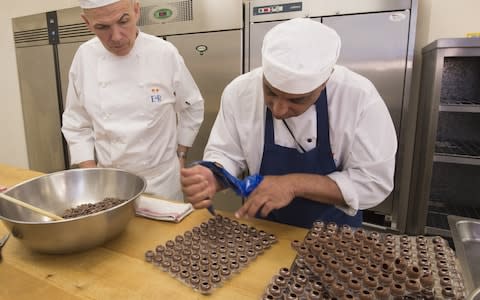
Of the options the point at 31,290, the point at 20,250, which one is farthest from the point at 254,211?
the point at 20,250

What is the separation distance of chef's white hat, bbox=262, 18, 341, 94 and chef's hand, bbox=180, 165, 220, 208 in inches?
13.9

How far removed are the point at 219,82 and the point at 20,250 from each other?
189 cm

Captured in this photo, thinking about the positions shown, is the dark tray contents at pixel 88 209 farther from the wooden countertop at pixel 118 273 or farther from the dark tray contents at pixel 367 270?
the dark tray contents at pixel 367 270

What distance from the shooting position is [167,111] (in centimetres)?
181

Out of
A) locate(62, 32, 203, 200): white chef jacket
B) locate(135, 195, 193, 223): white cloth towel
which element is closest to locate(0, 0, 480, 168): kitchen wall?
locate(62, 32, 203, 200): white chef jacket

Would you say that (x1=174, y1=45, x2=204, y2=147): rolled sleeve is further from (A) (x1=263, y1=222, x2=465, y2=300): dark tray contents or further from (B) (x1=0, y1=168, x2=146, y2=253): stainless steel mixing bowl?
(A) (x1=263, y1=222, x2=465, y2=300): dark tray contents

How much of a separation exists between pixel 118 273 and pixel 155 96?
1.05 metres

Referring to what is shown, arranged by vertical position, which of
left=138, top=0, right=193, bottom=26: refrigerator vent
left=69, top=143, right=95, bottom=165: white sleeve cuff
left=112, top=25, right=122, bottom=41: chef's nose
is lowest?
left=69, top=143, right=95, bottom=165: white sleeve cuff

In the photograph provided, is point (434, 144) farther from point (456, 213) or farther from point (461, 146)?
point (456, 213)

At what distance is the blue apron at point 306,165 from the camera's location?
1191mm

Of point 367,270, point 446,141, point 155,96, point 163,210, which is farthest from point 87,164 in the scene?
point 446,141

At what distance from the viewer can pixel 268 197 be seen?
101cm

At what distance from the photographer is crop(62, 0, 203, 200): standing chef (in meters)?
1.70

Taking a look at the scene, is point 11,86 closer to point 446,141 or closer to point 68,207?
point 68,207
